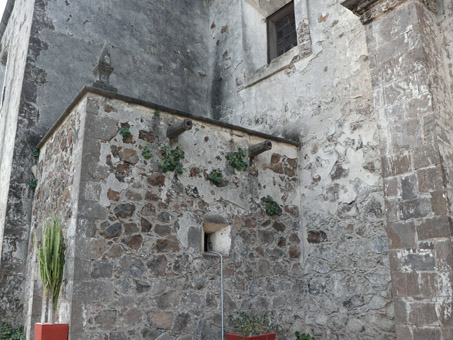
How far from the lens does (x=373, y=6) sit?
13.5 feet

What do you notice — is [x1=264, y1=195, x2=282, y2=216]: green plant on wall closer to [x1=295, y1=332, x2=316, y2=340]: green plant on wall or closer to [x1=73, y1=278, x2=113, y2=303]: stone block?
[x1=295, y1=332, x2=316, y2=340]: green plant on wall

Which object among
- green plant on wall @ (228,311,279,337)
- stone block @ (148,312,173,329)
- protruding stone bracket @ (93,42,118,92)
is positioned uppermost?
protruding stone bracket @ (93,42,118,92)

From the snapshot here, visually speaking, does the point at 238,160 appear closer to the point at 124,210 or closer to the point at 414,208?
the point at 124,210

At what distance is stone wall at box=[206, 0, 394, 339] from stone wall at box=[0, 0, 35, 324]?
3.36m

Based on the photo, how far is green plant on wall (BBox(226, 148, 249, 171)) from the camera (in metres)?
5.11

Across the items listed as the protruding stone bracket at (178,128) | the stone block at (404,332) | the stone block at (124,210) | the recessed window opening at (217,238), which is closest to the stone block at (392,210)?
the stone block at (404,332)

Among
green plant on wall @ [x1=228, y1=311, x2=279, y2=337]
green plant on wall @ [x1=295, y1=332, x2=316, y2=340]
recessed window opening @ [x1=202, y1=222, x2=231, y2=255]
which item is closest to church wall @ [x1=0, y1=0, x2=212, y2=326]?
recessed window opening @ [x1=202, y1=222, x2=231, y2=255]

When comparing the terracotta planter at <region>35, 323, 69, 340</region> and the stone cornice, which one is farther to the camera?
the stone cornice

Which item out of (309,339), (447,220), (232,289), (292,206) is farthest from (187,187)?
(447,220)

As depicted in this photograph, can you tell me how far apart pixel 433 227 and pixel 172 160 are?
259 cm

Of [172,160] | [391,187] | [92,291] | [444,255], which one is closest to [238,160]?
[172,160]

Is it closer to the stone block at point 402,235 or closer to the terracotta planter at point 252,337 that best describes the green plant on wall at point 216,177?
the terracotta planter at point 252,337

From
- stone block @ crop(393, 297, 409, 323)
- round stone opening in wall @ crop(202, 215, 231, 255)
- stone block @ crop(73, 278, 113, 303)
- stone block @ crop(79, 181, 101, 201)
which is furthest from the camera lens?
round stone opening in wall @ crop(202, 215, 231, 255)

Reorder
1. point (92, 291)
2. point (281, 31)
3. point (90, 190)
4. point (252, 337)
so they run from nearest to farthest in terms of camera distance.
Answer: point (92, 291) < point (90, 190) < point (252, 337) < point (281, 31)
